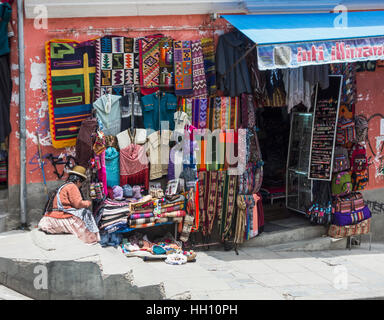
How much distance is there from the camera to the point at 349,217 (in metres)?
8.95

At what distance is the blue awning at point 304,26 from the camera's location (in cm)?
725

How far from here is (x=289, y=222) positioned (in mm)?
9336

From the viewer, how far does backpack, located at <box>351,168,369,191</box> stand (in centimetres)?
918

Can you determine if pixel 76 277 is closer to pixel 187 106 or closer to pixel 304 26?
pixel 187 106

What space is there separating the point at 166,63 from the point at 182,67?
259 millimetres

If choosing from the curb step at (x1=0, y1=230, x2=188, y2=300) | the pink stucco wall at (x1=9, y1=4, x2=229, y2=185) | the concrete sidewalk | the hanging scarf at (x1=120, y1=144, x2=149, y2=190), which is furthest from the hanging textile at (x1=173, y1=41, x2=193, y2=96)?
the curb step at (x1=0, y1=230, x2=188, y2=300)

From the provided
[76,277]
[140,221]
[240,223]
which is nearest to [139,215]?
[140,221]

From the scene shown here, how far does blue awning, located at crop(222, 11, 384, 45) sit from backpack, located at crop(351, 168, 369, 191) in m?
2.68

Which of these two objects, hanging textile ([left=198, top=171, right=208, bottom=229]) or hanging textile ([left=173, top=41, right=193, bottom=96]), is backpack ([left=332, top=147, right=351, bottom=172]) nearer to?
hanging textile ([left=198, top=171, right=208, bottom=229])

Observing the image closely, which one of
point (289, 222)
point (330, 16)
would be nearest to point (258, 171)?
point (289, 222)

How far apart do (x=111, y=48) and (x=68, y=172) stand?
1984 mm

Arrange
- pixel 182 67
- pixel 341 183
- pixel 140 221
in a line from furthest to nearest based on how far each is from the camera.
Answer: pixel 341 183, pixel 182 67, pixel 140 221

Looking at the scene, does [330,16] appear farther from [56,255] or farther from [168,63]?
[56,255]

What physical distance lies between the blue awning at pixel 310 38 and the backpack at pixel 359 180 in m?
2.43
